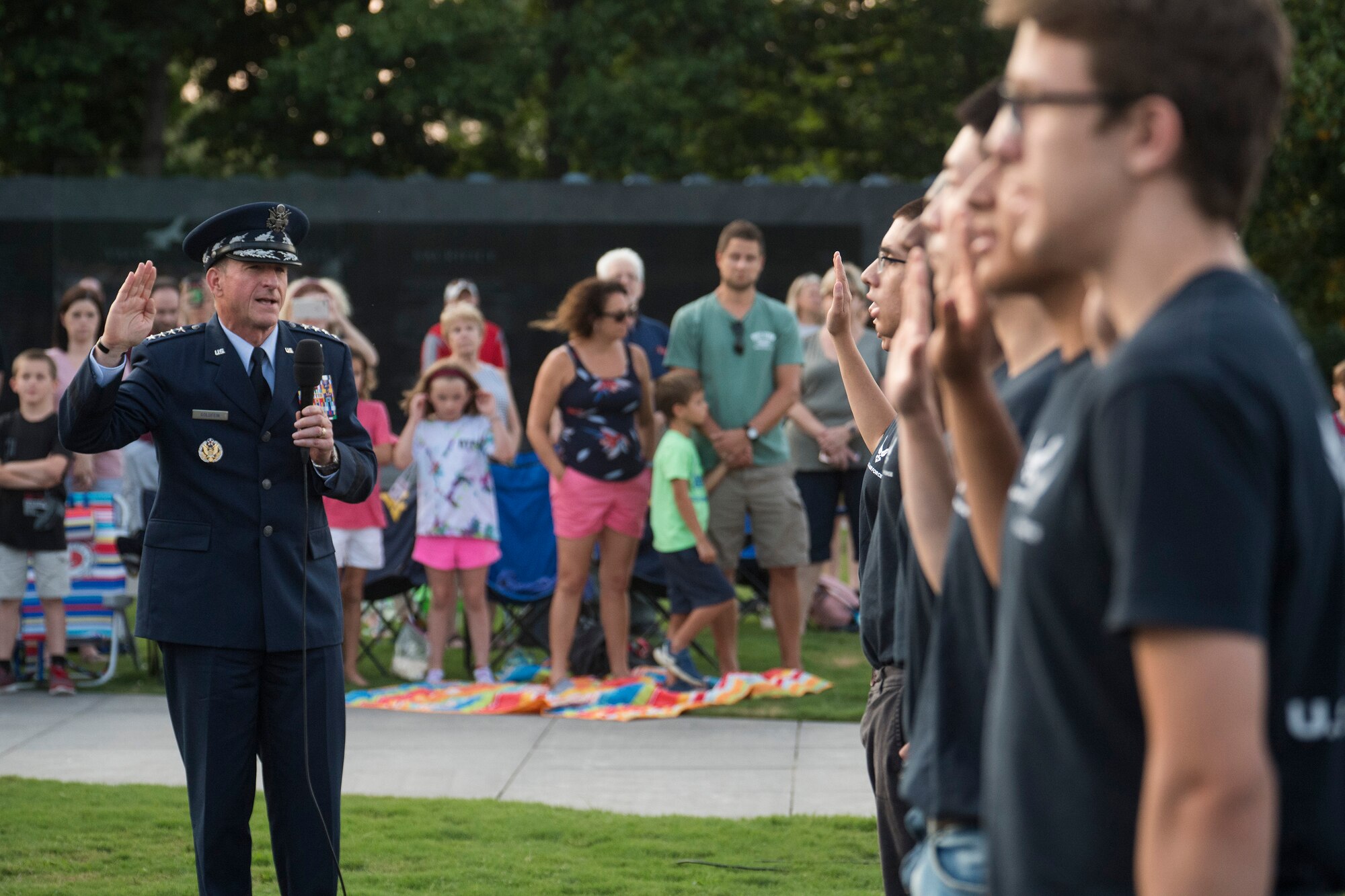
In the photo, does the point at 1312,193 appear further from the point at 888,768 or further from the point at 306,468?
the point at 888,768

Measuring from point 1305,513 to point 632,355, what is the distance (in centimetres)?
730

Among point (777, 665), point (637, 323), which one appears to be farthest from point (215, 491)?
point (777, 665)

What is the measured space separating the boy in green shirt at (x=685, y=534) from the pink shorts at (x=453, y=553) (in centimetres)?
103

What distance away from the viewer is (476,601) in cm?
880

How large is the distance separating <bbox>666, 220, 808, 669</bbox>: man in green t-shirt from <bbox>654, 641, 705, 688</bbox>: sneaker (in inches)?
24.5

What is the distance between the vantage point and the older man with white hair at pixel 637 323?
30.5 ft

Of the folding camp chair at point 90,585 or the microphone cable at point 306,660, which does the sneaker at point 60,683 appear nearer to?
the folding camp chair at point 90,585

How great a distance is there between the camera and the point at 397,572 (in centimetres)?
904

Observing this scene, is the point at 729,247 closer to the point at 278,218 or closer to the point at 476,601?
the point at 476,601

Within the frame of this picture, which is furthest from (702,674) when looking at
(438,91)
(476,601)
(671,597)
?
(438,91)

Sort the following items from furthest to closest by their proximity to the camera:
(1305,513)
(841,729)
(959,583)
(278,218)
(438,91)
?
(438,91), (841,729), (278,218), (959,583), (1305,513)

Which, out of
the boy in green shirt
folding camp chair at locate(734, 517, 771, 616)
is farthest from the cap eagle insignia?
folding camp chair at locate(734, 517, 771, 616)

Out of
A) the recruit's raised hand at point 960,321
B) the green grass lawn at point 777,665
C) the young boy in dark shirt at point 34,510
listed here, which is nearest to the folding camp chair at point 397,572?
the green grass lawn at point 777,665

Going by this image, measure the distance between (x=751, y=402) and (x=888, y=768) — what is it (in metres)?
5.74
